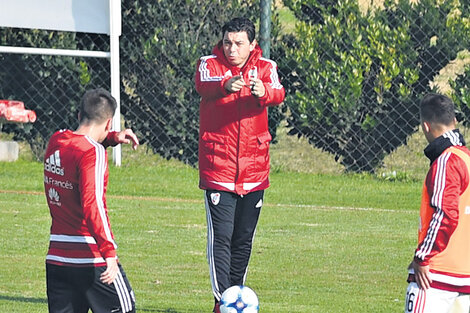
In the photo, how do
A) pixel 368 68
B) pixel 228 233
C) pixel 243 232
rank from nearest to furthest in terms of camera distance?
pixel 228 233 < pixel 243 232 < pixel 368 68

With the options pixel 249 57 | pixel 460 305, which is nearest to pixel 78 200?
pixel 460 305

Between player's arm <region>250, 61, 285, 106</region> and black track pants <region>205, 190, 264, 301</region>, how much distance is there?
0.65 metres

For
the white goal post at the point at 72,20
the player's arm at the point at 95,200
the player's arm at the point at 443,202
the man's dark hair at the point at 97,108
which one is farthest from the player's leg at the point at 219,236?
the white goal post at the point at 72,20

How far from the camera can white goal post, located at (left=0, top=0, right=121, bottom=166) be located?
47.3ft

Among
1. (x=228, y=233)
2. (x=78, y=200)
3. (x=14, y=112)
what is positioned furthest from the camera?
(x=14, y=112)

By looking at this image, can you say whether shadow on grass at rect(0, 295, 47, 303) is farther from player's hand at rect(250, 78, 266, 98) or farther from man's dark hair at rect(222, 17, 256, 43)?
man's dark hair at rect(222, 17, 256, 43)

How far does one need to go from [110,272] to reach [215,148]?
6.38 ft

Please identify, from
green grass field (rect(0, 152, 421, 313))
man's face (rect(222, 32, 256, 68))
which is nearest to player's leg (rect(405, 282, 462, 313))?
green grass field (rect(0, 152, 421, 313))

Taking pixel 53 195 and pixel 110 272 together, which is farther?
pixel 53 195

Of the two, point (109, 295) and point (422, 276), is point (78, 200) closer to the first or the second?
point (109, 295)

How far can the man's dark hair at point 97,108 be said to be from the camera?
226 inches

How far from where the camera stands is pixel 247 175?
24.1 ft

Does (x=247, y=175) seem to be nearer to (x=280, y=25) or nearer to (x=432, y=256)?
(x=432, y=256)

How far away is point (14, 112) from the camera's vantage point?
47.3ft
